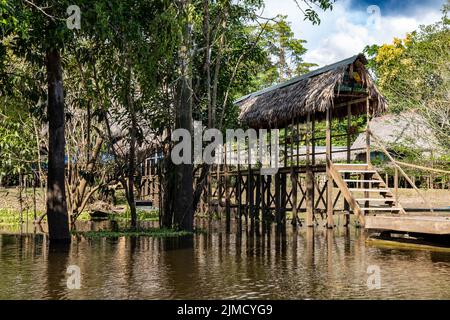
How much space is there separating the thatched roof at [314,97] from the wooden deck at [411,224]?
13.6 feet

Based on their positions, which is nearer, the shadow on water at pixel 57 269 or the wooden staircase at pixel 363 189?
the shadow on water at pixel 57 269

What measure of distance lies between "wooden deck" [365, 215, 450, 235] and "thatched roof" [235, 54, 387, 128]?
4.13m

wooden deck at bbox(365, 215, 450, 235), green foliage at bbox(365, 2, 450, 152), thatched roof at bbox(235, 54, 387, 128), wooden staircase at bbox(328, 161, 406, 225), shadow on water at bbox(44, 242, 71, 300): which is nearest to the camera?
shadow on water at bbox(44, 242, 71, 300)

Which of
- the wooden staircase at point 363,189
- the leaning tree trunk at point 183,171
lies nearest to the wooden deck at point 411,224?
the wooden staircase at point 363,189

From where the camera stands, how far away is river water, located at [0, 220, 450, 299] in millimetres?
6590

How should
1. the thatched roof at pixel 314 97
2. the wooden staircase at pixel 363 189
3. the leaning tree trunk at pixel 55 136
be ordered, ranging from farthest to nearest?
the thatched roof at pixel 314 97, the wooden staircase at pixel 363 189, the leaning tree trunk at pixel 55 136

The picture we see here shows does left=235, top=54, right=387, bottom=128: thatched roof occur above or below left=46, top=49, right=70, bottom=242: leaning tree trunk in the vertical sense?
above

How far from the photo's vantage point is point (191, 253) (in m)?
10.1

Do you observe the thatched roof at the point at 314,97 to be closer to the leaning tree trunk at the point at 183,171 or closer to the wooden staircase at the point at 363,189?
the wooden staircase at the point at 363,189

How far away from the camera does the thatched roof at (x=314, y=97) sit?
14.5 meters

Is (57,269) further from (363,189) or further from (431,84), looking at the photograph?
(431,84)

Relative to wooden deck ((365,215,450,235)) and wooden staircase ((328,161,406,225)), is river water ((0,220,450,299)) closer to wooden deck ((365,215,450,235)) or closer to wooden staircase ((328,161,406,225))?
wooden deck ((365,215,450,235))

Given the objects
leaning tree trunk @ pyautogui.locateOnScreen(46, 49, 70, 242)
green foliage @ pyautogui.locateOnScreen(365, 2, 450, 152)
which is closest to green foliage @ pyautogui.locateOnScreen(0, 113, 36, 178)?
leaning tree trunk @ pyautogui.locateOnScreen(46, 49, 70, 242)

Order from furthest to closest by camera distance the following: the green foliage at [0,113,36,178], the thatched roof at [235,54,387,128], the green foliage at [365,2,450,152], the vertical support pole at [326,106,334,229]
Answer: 1. the green foliage at [365,2,450,152]
2. the thatched roof at [235,54,387,128]
3. the vertical support pole at [326,106,334,229]
4. the green foliage at [0,113,36,178]
